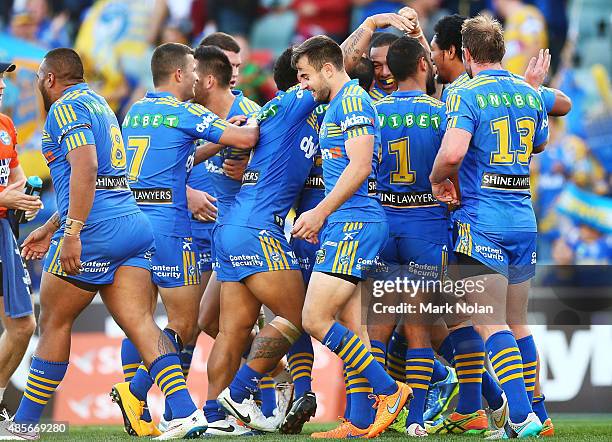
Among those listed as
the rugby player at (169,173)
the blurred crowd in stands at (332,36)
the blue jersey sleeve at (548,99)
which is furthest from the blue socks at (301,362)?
the blurred crowd in stands at (332,36)

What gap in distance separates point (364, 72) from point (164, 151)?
6.01 feet

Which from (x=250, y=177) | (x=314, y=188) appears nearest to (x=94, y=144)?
(x=250, y=177)

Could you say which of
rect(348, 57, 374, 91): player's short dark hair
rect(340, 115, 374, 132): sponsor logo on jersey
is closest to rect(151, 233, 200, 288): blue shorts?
rect(340, 115, 374, 132): sponsor logo on jersey

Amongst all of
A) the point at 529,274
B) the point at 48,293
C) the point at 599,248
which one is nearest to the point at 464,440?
the point at 529,274

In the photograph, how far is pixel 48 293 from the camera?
23.4 feet

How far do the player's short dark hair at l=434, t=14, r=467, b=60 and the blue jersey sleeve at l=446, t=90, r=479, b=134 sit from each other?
99 centimetres

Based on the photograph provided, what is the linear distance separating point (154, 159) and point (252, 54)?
835 centimetres

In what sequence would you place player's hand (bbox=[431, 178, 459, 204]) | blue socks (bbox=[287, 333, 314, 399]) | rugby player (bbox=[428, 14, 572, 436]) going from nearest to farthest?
player's hand (bbox=[431, 178, 459, 204]), rugby player (bbox=[428, 14, 572, 436]), blue socks (bbox=[287, 333, 314, 399])

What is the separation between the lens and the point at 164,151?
7.87 metres

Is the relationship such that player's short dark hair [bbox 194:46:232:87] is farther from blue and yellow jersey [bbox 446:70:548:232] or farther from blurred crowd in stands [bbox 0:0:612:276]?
blurred crowd in stands [bbox 0:0:612:276]

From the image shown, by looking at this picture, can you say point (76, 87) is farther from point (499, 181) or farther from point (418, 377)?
point (418, 377)

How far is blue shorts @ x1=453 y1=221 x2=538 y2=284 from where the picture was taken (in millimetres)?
7191

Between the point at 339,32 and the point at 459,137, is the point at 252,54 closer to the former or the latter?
the point at 339,32

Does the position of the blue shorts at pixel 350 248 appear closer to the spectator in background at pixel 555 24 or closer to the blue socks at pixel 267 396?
the blue socks at pixel 267 396
